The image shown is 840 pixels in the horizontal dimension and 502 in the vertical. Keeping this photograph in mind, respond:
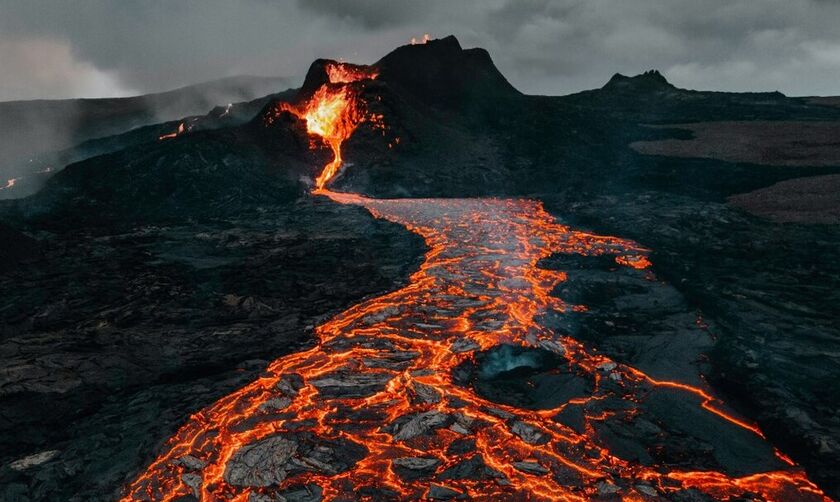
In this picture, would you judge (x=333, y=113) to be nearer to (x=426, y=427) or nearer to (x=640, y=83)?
(x=426, y=427)

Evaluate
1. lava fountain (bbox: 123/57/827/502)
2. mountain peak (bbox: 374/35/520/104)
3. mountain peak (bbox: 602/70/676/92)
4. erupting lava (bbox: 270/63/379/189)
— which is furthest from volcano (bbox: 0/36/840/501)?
mountain peak (bbox: 602/70/676/92)

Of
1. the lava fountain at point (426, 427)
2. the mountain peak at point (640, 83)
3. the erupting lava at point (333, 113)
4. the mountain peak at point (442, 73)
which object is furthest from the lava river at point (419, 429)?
the mountain peak at point (640, 83)

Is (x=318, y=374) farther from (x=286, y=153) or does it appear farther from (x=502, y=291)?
(x=286, y=153)

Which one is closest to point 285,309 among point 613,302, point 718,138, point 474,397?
point 474,397

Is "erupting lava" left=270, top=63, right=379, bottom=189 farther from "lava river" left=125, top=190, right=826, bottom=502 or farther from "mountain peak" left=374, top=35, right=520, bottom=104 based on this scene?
"lava river" left=125, top=190, right=826, bottom=502

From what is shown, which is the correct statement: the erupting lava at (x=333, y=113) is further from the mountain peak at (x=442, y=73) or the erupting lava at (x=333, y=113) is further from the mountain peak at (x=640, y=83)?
the mountain peak at (x=640, y=83)

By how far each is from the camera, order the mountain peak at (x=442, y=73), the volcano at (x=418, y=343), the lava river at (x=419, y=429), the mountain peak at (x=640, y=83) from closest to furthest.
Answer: the lava river at (x=419, y=429), the volcano at (x=418, y=343), the mountain peak at (x=442, y=73), the mountain peak at (x=640, y=83)

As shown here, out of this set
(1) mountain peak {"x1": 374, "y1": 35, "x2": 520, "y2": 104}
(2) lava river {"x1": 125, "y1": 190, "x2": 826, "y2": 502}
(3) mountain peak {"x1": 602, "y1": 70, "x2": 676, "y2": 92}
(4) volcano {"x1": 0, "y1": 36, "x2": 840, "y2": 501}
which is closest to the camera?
(2) lava river {"x1": 125, "y1": 190, "x2": 826, "y2": 502}
